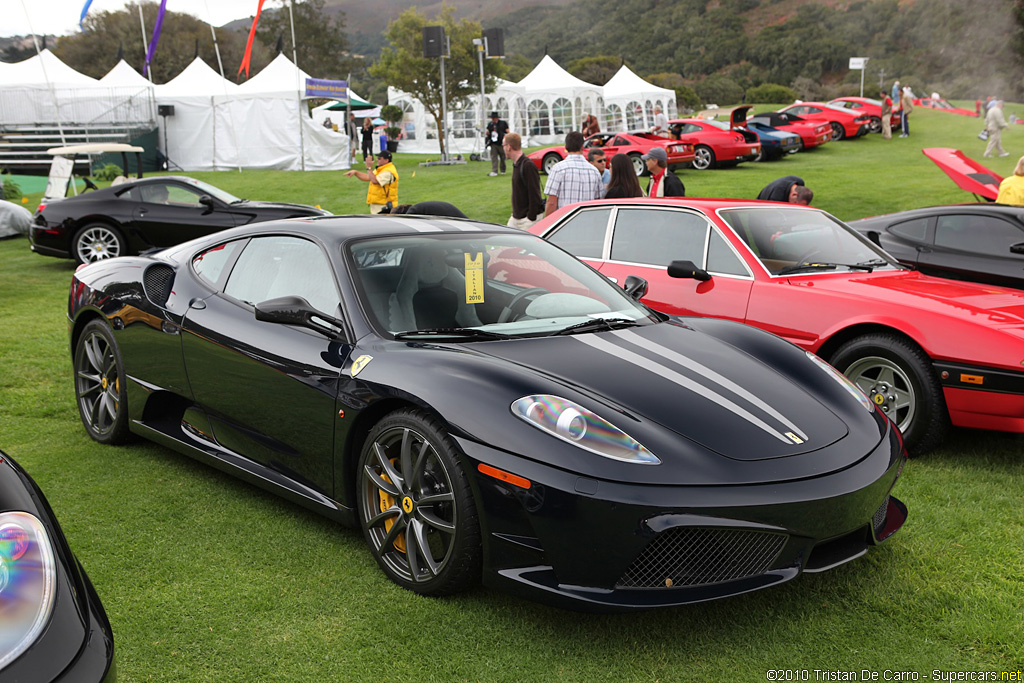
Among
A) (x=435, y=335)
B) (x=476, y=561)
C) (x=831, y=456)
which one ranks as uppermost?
(x=435, y=335)

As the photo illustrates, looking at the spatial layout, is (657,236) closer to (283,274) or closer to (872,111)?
(283,274)

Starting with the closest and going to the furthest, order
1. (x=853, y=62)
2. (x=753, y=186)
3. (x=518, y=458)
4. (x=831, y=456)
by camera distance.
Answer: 1. (x=518, y=458)
2. (x=831, y=456)
3. (x=753, y=186)
4. (x=853, y=62)

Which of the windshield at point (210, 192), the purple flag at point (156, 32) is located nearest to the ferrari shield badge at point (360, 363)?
the windshield at point (210, 192)

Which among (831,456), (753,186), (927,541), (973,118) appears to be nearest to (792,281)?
(927,541)

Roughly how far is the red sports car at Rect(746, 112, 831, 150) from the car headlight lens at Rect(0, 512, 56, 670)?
27383 mm

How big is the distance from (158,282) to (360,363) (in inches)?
72.2

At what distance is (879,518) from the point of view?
3.20 metres

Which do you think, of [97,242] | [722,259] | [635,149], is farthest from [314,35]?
[722,259]

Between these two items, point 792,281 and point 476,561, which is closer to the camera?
point 476,561

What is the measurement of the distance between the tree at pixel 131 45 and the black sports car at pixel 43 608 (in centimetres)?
7564

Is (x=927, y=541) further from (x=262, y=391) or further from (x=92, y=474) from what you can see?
(x=92, y=474)

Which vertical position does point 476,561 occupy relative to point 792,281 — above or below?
below

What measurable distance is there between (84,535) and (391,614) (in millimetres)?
1561

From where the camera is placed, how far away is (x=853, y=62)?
40562mm
